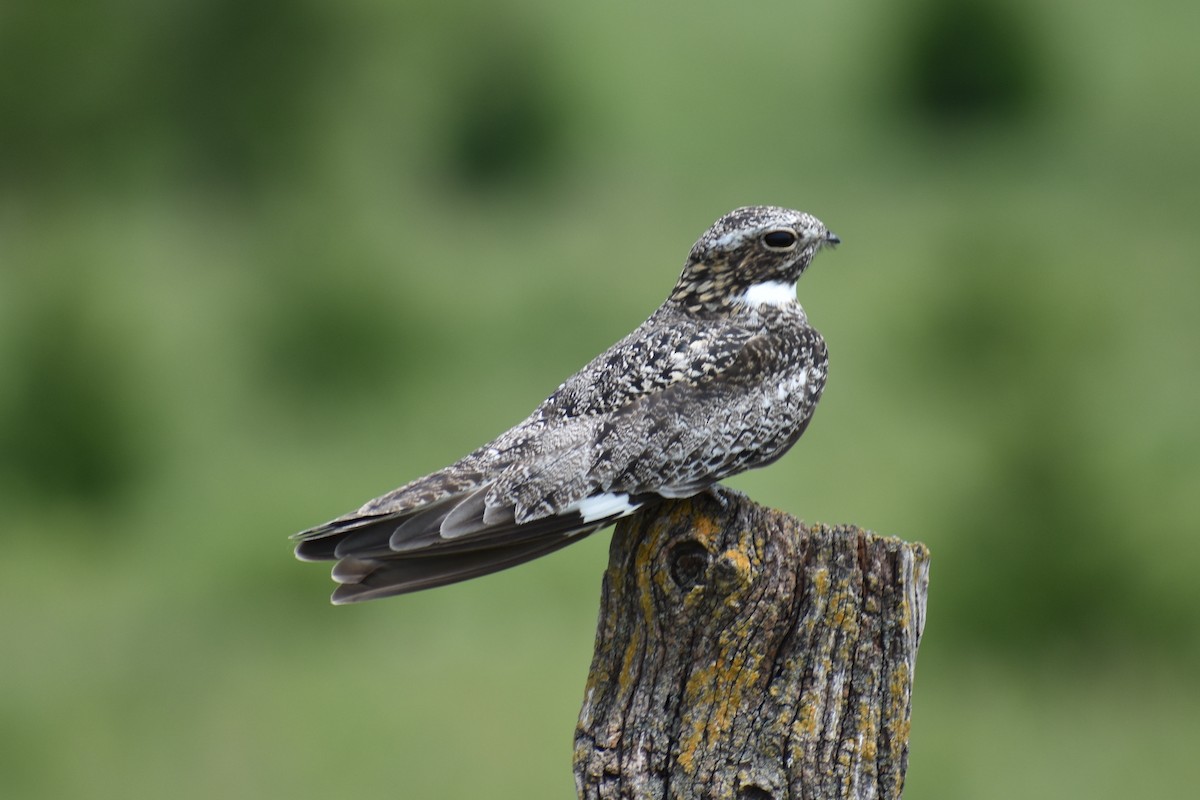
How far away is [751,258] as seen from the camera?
513 centimetres

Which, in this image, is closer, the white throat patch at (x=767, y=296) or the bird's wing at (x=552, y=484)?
the bird's wing at (x=552, y=484)

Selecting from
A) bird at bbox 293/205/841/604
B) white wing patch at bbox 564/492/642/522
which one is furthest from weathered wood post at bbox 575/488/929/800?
bird at bbox 293/205/841/604

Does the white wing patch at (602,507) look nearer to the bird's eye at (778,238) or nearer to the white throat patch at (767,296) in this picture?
the white throat patch at (767,296)

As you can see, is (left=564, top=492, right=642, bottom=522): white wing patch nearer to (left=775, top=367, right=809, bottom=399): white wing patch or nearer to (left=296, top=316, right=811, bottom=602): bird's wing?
(left=296, top=316, right=811, bottom=602): bird's wing

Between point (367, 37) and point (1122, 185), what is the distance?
10.9m

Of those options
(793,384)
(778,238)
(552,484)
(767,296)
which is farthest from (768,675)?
(778,238)

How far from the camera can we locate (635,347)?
4.85m

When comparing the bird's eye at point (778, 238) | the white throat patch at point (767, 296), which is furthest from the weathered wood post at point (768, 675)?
the bird's eye at point (778, 238)

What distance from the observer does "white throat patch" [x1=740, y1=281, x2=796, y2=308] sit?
5160 mm

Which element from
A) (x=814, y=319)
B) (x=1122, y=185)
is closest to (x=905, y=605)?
(x=814, y=319)

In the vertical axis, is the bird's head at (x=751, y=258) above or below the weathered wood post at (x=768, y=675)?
above

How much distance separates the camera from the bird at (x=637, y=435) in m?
4.20

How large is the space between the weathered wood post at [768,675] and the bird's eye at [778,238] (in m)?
1.32

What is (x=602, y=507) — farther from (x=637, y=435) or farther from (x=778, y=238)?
(x=778, y=238)
